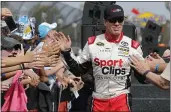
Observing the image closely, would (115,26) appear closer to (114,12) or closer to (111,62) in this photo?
(114,12)

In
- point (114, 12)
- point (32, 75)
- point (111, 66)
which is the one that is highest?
point (114, 12)

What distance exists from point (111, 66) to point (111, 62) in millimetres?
42

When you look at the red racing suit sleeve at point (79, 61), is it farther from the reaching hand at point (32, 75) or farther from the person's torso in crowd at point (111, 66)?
the reaching hand at point (32, 75)

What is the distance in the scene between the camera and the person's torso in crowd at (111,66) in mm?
Answer: 4797

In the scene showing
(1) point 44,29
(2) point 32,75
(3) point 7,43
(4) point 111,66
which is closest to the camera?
(3) point 7,43

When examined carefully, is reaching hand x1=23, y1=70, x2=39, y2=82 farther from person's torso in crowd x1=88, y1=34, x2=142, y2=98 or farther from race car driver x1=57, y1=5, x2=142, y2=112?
person's torso in crowd x1=88, y1=34, x2=142, y2=98

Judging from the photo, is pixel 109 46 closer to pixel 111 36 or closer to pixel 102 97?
pixel 111 36

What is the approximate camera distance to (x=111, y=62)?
478 cm

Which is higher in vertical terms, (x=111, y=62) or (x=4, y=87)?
(x=111, y=62)

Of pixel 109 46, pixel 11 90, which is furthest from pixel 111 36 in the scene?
pixel 11 90

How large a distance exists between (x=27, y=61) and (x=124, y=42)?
4.12 feet

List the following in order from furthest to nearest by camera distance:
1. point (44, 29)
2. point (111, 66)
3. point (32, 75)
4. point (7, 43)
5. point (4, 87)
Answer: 1. point (44, 29)
2. point (32, 75)
3. point (111, 66)
4. point (7, 43)
5. point (4, 87)

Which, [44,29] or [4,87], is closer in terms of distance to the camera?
[4,87]

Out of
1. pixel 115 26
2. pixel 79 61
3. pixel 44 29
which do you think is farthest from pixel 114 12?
pixel 44 29
